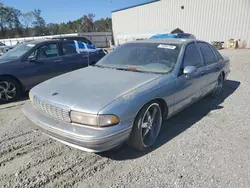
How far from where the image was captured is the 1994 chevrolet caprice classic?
244 centimetres

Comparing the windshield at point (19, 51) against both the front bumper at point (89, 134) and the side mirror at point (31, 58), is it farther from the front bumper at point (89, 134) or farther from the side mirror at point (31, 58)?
the front bumper at point (89, 134)

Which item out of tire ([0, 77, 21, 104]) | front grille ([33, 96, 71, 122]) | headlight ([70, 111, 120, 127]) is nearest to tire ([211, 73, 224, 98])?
headlight ([70, 111, 120, 127])

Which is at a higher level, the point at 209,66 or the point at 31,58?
the point at 31,58

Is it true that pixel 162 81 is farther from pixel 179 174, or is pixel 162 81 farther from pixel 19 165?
pixel 19 165

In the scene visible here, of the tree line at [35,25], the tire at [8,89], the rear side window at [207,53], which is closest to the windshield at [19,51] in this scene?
the tire at [8,89]

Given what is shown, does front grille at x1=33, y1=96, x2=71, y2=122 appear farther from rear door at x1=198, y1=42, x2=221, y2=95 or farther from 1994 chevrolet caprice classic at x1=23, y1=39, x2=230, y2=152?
rear door at x1=198, y1=42, x2=221, y2=95

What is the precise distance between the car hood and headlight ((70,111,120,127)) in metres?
0.06

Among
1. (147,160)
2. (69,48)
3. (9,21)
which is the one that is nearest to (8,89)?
(69,48)

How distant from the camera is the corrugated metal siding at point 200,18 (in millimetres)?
19828

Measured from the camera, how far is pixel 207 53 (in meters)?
4.62

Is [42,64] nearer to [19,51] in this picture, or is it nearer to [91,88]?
[19,51]

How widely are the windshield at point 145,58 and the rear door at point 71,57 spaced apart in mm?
2518

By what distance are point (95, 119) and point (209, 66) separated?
3088mm

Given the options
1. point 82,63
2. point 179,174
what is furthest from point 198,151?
point 82,63
